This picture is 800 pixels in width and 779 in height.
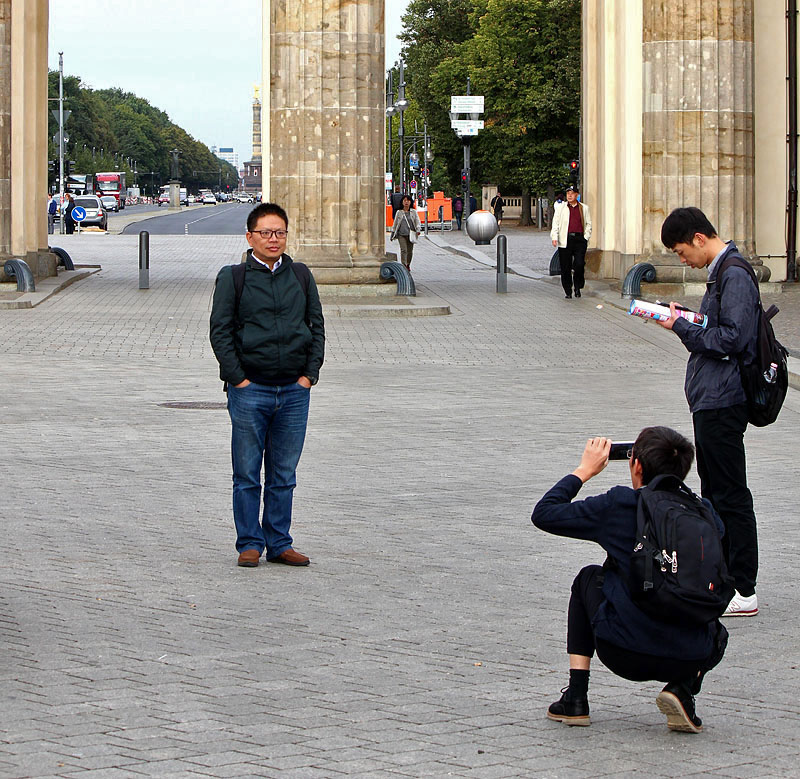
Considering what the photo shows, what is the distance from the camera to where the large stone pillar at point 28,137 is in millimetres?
26297

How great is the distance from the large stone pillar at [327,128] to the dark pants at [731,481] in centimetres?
1821

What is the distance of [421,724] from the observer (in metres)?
5.25

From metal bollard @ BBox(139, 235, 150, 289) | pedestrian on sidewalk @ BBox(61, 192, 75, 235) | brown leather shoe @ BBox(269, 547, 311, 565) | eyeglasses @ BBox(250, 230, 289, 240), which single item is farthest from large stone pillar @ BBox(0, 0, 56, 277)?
pedestrian on sidewalk @ BBox(61, 192, 75, 235)

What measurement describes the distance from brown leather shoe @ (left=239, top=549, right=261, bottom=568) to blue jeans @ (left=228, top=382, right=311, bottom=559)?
0.07m

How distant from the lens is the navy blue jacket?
5008mm

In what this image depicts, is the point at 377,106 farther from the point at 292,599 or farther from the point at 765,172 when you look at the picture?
the point at 292,599

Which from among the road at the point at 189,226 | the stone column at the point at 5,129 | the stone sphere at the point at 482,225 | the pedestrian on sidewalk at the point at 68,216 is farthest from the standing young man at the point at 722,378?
the pedestrian on sidewalk at the point at 68,216

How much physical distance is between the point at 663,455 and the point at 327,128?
66.8 feet

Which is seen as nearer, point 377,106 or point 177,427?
point 177,427

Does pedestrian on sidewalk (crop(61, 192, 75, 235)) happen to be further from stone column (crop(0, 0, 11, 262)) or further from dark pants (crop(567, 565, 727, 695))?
dark pants (crop(567, 565, 727, 695))

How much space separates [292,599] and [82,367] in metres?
9.79

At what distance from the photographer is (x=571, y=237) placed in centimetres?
2552

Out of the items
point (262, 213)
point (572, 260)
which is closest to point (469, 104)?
→ point (572, 260)

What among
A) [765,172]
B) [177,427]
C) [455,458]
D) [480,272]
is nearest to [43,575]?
[455,458]
